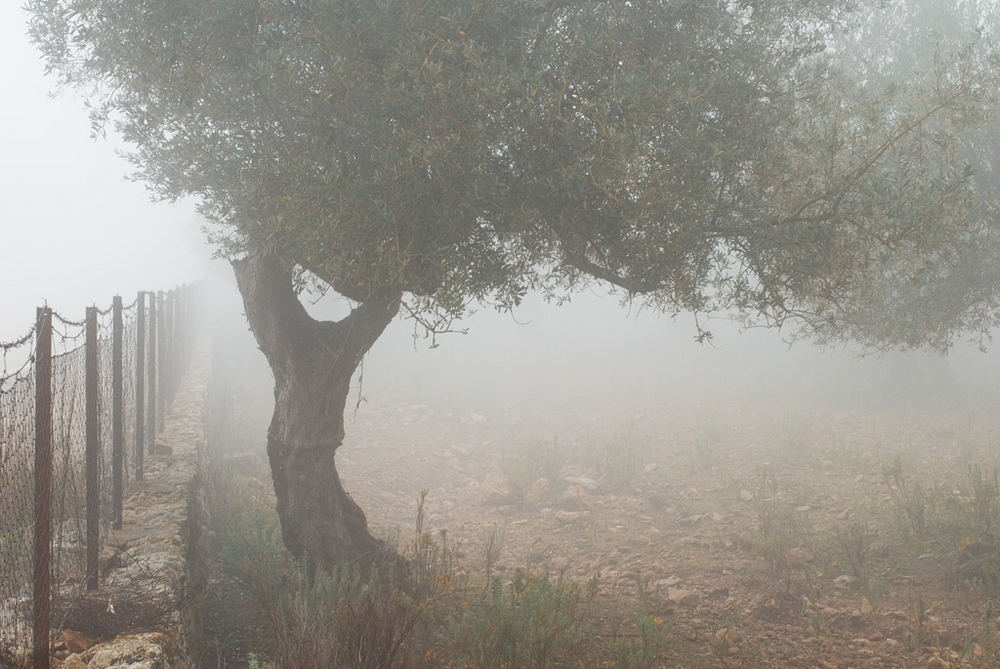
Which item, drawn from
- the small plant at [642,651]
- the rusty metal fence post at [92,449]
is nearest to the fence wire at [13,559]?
the rusty metal fence post at [92,449]

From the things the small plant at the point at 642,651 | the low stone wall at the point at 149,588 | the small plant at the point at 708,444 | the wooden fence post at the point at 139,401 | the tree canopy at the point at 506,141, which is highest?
the tree canopy at the point at 506,141

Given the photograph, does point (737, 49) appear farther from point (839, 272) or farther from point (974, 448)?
point (974, 448)

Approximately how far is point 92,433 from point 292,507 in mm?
2342

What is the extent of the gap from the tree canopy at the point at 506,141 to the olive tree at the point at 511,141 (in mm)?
23

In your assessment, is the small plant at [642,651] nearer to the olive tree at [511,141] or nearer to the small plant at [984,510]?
the olive tree at [511,141]

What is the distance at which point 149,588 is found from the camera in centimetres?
587

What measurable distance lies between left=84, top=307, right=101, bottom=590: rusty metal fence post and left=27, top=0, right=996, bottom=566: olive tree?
62.7 inches

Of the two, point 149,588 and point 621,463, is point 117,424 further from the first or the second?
point 621,463

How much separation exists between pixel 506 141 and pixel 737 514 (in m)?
7.65

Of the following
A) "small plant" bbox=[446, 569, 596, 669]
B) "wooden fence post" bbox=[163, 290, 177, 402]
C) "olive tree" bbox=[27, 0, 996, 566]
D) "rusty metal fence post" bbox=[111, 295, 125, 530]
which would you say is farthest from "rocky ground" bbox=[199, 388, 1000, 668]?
"wooden fence post" bbox=[163, 290, 177, 402]

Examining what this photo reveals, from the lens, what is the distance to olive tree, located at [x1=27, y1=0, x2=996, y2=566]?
245 inches

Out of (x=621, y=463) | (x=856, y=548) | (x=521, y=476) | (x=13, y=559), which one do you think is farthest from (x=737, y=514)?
(x=13, y=559)

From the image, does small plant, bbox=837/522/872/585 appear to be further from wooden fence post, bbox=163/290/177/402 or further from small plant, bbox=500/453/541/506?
wooden fence post, bbox=163/290/177/402

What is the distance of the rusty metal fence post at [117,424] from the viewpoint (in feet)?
23.7
